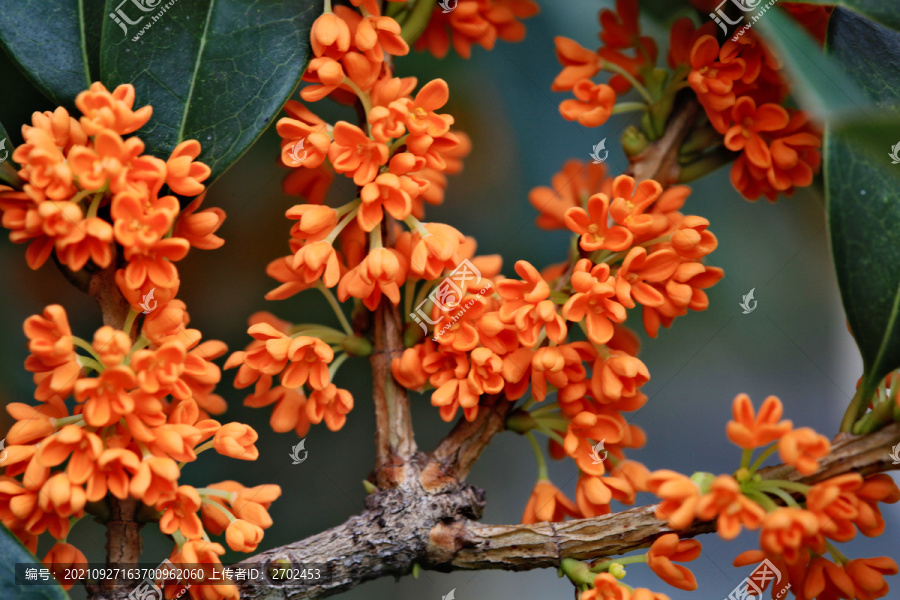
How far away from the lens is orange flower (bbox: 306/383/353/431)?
873mm

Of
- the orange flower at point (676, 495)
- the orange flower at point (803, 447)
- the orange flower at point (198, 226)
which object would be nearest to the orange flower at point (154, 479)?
the orange flower at point (198, 226)

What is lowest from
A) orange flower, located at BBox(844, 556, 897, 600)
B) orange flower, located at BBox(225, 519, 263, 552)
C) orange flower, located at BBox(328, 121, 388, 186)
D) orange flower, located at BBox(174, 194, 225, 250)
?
orange flower, located at BBox(844, 556, 897, 600)

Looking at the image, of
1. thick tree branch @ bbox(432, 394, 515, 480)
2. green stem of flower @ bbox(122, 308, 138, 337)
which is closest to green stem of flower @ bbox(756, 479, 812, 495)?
thick tree branch @ bbox(432, 394, 515, 480)

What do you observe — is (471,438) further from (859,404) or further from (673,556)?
(859,404)

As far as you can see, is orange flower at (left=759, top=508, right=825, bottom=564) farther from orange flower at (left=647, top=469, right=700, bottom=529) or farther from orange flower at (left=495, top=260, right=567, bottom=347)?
orange flower at (left=495, top=260, right=567, bottom=347)

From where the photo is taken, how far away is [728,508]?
2.20 feet

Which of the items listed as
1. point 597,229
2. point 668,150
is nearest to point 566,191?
point 668,150

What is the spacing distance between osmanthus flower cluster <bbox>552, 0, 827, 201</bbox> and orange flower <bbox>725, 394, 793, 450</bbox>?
368mm

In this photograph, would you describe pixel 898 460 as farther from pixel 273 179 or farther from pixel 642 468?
pixel 273 179

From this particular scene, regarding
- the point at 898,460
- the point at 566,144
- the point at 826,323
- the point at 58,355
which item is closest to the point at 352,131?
the point at 58,355

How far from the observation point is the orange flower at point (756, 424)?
0.66m

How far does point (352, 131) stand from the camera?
0.82m

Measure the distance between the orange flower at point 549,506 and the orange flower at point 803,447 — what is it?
0.38 m

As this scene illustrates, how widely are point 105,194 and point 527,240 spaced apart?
32.8 inches
